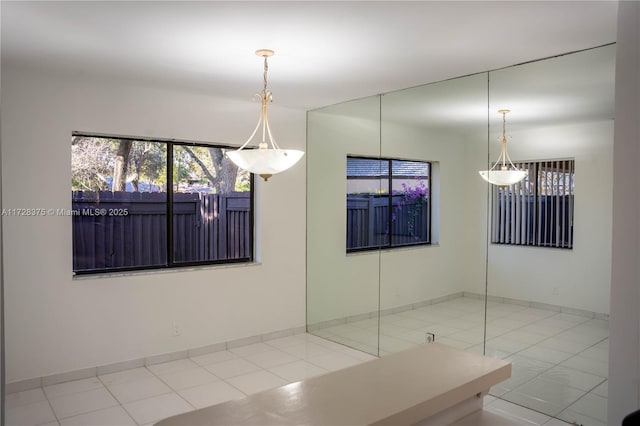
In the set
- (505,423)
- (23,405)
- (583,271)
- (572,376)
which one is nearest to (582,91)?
(583,271)

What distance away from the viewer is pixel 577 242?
10.1 feet

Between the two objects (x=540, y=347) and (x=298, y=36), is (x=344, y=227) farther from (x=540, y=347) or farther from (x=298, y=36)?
(x=298, y=36)

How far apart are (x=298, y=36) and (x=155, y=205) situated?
7.94ft

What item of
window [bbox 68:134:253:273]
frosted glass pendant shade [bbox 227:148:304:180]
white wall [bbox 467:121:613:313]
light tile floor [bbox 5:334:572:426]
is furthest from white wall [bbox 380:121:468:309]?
window [bbox 68:134:253:273]

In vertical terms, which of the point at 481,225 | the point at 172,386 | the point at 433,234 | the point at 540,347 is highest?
the point at 481,225

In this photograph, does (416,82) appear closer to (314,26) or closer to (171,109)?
(314,26)

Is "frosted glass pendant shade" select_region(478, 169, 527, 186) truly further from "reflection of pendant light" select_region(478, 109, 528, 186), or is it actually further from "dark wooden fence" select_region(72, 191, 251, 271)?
"dark wooden fence" select_region(72, 191, 251, 271)

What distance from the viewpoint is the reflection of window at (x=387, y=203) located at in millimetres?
4285

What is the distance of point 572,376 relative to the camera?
3164mm

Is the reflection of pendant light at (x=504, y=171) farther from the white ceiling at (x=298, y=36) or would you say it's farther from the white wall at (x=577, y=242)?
the white ceiling at (x=298, y=36)

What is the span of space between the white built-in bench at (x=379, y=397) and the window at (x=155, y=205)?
3.23 metres

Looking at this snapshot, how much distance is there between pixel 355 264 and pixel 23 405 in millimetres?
3082

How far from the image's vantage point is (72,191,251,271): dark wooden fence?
4152mm

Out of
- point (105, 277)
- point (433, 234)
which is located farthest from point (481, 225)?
point (105, 277)
